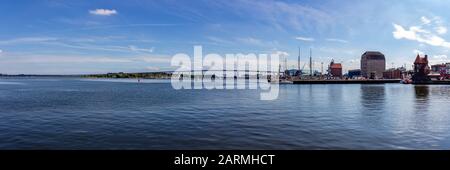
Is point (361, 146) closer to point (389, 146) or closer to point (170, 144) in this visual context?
point (389, 146)

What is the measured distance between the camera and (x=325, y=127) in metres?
30.0

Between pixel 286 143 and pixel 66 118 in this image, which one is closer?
pixel 286 143

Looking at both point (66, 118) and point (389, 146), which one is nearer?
point (389, 146)

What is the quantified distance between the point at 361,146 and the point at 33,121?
3204 cm

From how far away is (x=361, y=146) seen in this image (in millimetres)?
22406
